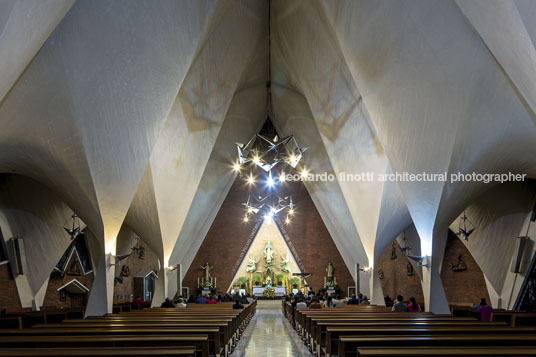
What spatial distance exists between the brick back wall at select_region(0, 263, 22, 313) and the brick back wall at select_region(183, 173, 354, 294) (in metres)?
12.2

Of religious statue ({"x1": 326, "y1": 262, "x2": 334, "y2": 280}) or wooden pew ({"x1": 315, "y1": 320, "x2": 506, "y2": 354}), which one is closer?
wooden pew ({"x1": 315, "y1": 320, "x2": 506, "y2": 354})

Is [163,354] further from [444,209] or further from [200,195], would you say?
[200,195]

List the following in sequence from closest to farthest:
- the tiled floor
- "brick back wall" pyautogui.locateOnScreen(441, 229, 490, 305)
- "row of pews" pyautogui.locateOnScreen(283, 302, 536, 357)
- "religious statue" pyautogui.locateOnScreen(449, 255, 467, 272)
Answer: "row of pews" pyautogui.locateOnScreen(283, 302, 536, 357) < the tiled floor < "brick back wall" pyautogui.locateOnScreen(441, 229, 490, 305) < "religious statue" pyautogui.locateOnScreen(449, 255, 467, 272)

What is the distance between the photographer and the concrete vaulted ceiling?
6.80 meters

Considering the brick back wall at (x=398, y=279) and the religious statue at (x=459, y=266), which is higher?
the religious statue at (x=459, y=266)

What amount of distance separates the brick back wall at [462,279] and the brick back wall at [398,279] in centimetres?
155

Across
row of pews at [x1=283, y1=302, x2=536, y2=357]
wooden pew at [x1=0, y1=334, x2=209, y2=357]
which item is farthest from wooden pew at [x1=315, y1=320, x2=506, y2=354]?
wooden pew at [x1=0, y1=334, x2=209, y2=357]

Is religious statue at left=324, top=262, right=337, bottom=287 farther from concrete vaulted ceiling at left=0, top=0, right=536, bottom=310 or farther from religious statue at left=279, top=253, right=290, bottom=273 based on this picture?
concrete vaulted ceiling at left=0, top=0, right=536, bottom=310

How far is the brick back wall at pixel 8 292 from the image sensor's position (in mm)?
11898

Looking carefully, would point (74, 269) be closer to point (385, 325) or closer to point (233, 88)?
point (233, 88)

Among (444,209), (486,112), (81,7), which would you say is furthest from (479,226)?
(81,7)

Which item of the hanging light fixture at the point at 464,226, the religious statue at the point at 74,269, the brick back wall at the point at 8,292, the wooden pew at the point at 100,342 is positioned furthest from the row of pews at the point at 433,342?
the religious statue at the point at 74,269

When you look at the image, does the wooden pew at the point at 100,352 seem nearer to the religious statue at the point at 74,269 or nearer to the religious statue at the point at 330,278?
the religious statue at the point at 74,269

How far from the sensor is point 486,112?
8219 mm
